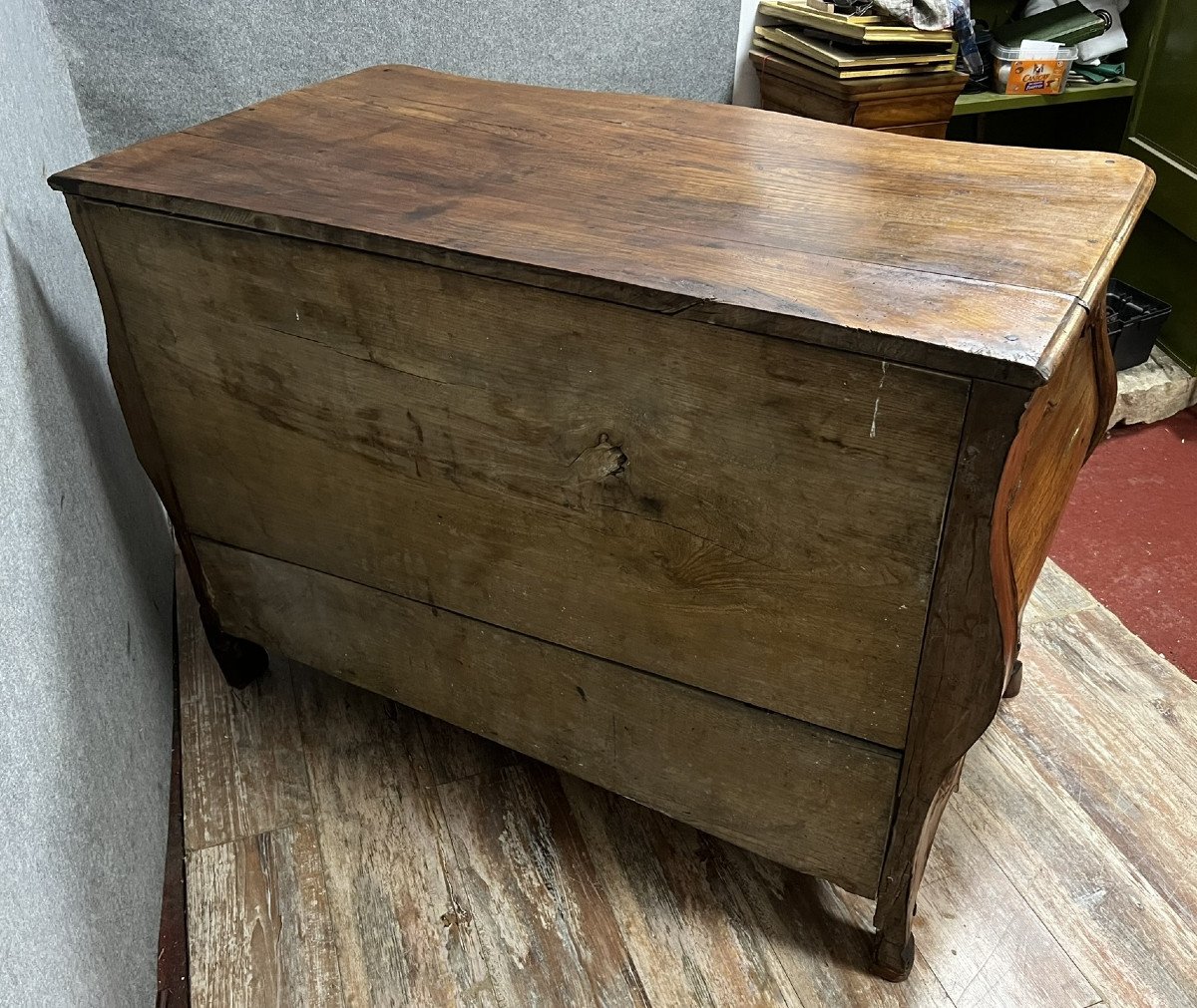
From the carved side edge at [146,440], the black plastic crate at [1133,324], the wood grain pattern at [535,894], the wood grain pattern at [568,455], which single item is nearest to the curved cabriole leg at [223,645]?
the carved side edge at [146,440]

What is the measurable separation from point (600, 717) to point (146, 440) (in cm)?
57

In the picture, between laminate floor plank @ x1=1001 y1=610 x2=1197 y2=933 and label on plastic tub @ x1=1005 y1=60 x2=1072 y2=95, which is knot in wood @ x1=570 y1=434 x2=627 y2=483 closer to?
laminate floor plank @ x1=1001 y1=610 x2=1197 y2=933

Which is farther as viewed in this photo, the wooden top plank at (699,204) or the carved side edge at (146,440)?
the carved side edge at (146,440)

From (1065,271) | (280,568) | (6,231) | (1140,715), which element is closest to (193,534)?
(280,568)

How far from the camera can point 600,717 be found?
104 cm

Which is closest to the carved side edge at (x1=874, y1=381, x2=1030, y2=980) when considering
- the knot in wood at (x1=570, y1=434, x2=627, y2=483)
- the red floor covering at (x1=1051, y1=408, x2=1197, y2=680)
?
the knot in wood at (x1=570, y1=434, x2=627, y2=483)

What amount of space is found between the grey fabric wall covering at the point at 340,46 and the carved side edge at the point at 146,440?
0.52 metres

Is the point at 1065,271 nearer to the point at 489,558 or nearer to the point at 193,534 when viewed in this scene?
the point at 489,558

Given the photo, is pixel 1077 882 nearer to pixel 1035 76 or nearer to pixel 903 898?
pixel 903 898

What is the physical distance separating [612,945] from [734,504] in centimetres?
51

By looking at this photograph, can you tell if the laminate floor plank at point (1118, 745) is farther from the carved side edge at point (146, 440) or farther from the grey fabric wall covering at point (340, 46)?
the grey fabric wall covering at point (340, 46)

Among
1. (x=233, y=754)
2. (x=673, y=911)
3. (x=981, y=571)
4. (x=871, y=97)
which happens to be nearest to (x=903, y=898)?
(x=673, y=911)

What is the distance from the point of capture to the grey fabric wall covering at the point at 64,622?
0.81 m

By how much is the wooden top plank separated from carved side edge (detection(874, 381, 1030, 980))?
51mm
